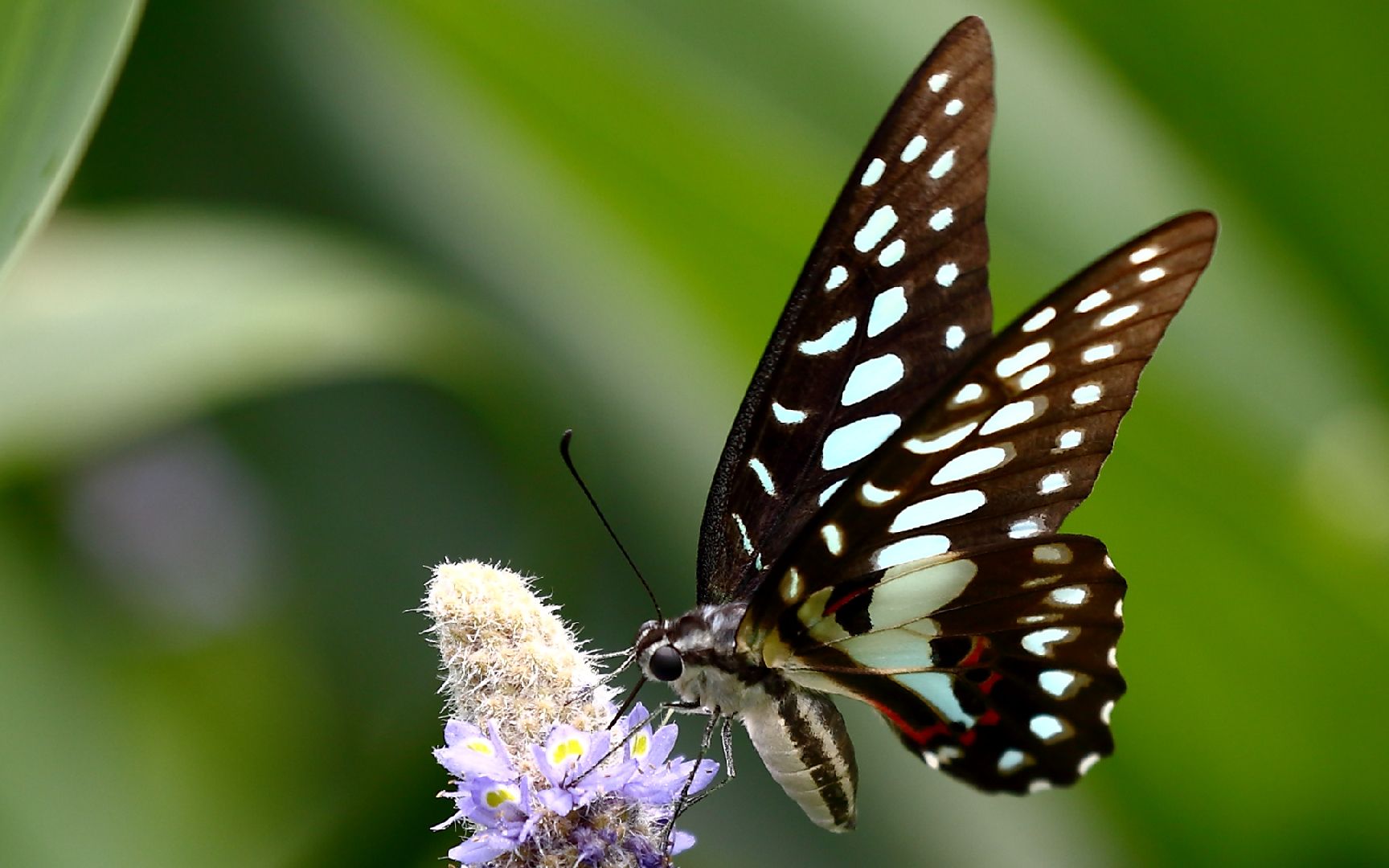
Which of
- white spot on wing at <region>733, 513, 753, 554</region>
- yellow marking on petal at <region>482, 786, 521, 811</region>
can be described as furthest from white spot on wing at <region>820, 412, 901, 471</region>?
yellow marking on petal at <region>482, 786, 521, 811</region>

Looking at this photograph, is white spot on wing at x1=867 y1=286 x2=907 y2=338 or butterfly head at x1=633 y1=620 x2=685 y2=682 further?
white spot on wing at x1=867 y1=286 x2=907 y2=338

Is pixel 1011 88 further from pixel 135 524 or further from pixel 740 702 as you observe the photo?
pixel 135 524

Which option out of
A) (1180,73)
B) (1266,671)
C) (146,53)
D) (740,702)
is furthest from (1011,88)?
(146,53)

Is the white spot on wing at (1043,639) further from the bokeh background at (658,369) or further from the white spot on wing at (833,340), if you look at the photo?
the white spot on wing at (833,340)

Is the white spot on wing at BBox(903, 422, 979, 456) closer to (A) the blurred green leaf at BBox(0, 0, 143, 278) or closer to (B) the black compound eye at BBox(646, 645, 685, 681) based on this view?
(B) the black compound eye at BBox(646, 645, 685, 681)

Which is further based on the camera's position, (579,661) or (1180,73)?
(1180,73)

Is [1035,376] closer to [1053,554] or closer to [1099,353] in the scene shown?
[1099,353]
